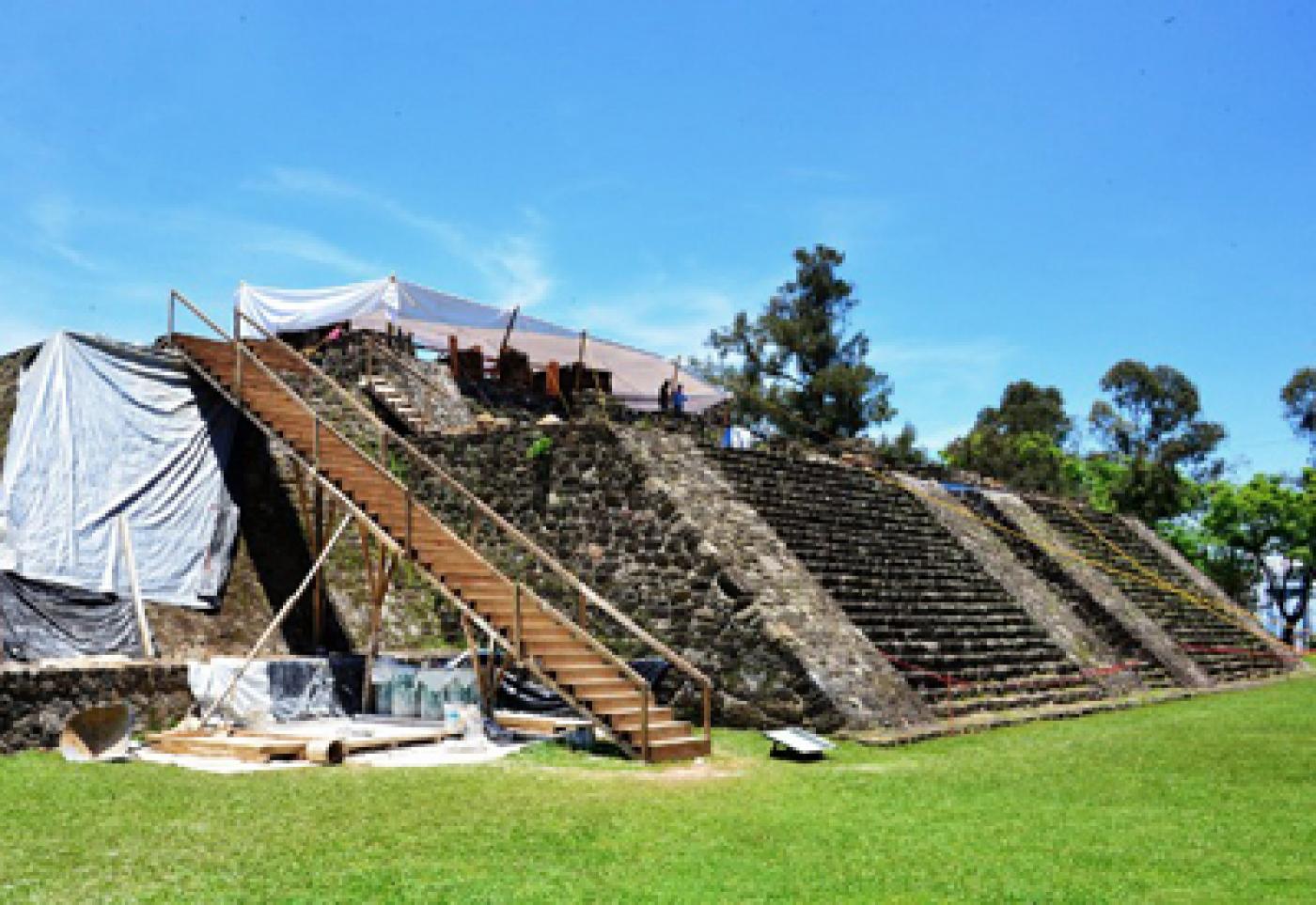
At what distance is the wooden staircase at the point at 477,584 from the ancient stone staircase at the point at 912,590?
321cm

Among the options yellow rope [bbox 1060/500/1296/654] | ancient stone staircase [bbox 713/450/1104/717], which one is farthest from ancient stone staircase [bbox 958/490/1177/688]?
yellow rope [bbox 1060/500/1296/654]

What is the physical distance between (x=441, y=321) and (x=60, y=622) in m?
9.01

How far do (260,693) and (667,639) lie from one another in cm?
410

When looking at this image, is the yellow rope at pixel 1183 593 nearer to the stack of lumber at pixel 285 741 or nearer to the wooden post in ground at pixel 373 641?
the wooden post in ground at pixel 373 641

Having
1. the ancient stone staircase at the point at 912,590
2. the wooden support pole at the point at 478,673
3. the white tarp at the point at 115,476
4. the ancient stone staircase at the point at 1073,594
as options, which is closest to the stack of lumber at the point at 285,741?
the wooden support pole at the point at 478,673

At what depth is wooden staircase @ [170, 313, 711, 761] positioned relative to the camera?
33.0ft

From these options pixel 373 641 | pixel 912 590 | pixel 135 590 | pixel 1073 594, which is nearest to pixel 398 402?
pixel 135 590

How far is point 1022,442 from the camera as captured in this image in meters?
46.2

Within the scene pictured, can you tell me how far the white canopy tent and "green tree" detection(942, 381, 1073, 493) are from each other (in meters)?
16.4

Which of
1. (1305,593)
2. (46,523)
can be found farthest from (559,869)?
(1305,593)

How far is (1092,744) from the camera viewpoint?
11.0m

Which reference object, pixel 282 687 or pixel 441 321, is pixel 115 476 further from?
pixel 441 321

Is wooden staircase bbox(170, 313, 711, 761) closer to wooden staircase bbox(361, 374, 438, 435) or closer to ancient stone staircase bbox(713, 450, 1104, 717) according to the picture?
wooden staircase bbox(361, 374, 438, 435)

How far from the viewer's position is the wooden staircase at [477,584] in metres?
10.0
